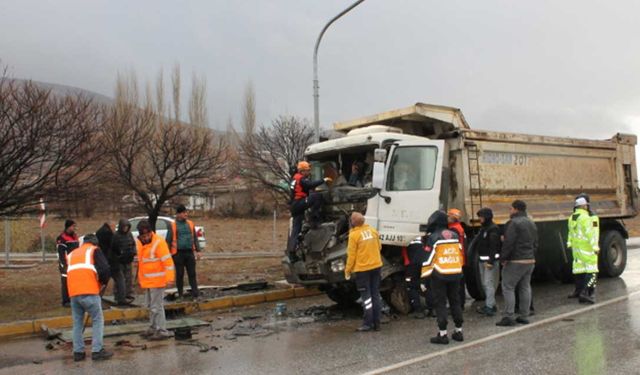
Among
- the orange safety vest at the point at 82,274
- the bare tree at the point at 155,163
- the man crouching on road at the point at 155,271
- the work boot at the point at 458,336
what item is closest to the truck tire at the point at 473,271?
the work boot at the point at 458,336

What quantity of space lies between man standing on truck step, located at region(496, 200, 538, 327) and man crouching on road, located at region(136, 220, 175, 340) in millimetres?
4652

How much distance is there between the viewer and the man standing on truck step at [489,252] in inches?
344

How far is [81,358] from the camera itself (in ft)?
22.9

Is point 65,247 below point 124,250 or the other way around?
the other way around

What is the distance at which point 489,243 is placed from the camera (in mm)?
8773

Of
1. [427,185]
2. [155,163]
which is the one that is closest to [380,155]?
[427,185]

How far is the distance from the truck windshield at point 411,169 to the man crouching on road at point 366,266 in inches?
53.3

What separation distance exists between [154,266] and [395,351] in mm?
3577

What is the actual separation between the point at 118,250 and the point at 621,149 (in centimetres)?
1115

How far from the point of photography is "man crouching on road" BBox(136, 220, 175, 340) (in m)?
8.12

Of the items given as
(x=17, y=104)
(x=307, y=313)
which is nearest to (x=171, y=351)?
(x=307, y=313)

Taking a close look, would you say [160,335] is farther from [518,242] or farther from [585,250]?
[585,250]

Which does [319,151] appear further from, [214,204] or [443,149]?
[214,204]

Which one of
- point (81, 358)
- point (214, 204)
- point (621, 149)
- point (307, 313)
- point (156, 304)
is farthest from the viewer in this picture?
point (214, 204)
